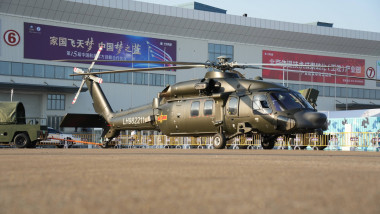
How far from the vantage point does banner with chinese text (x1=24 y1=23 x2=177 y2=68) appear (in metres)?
52.0

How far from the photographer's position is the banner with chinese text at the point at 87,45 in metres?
52.0

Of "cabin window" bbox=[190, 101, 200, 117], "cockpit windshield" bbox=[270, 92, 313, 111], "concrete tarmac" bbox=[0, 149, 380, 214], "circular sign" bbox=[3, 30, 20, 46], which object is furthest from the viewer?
"circular sign" bbox=[3, 30, 20, 46]

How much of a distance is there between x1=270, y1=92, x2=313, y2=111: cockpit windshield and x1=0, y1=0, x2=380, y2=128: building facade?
100 ft

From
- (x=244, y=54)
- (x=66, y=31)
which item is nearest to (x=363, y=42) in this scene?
(x=244, y=54)

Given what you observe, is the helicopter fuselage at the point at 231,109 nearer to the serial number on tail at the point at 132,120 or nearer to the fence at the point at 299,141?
the serial number on tail at the point at 132,120

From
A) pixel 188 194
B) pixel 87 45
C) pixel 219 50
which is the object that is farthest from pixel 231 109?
pixel 219 50

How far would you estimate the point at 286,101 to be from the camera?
1831 centimetres

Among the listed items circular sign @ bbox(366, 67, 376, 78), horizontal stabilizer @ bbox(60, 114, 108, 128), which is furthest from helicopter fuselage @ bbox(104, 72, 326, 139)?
circular sign @ bbox(366, 67, 376, 78)

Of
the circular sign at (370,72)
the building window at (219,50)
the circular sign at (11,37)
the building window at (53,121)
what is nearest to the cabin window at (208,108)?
the circular sign at (11,37)

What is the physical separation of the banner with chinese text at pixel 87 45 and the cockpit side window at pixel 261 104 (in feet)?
125

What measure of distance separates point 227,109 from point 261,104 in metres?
1.53

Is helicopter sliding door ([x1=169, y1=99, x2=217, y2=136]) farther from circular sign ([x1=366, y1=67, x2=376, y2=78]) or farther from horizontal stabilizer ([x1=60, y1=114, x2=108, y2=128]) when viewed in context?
circular sign ([x1=366, y1=67, x2=376, y2=78])

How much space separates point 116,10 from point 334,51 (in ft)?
112

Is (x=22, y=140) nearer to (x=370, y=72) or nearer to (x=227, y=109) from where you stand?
(x=227, y=109)
